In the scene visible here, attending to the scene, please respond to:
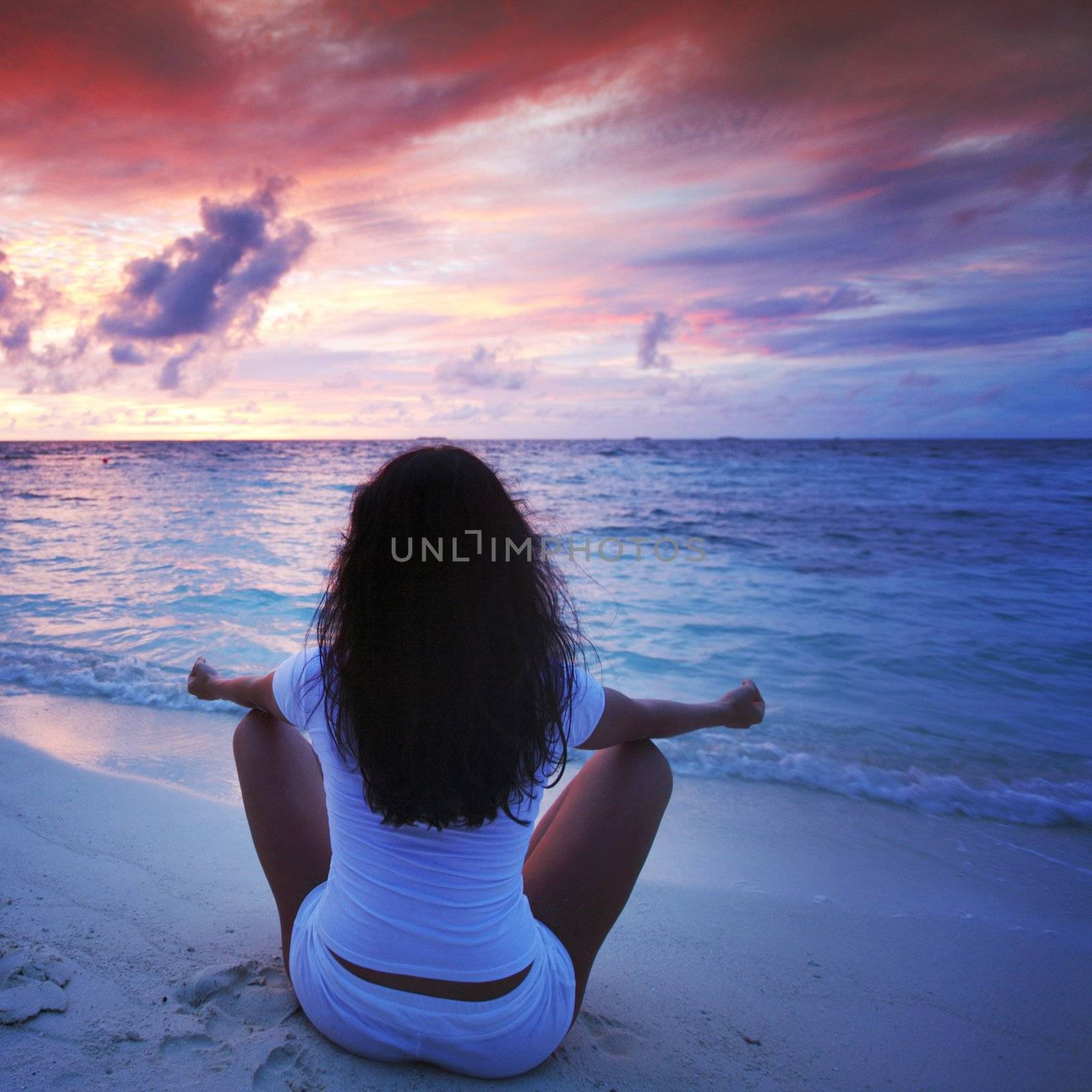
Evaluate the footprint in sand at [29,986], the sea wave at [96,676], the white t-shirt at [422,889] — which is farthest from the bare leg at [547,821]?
the sea wave at [96,676]

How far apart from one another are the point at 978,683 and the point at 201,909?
21.4 feet

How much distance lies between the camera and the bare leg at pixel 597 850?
172 centimetres

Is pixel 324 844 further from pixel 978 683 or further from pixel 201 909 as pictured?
pixel 978 683

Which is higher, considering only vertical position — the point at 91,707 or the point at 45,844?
the point at 45,844

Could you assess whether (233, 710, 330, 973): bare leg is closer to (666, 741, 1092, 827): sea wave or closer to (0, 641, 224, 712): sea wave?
(666, 741, 1092, 827): sea wave

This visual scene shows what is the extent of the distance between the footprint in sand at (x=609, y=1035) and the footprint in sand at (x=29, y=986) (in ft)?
4.57

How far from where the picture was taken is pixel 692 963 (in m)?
2.36

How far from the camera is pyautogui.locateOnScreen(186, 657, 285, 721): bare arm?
5.60 ft

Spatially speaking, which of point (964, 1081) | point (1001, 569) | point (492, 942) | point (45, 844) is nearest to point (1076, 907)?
point (964, 1081)

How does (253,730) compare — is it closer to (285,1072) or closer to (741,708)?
(285,1072)

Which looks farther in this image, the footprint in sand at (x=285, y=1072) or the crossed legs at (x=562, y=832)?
the crossed legs at (x=562, y=832)

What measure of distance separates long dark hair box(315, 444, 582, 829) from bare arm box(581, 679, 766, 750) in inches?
8.2

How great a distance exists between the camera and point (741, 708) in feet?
6.15

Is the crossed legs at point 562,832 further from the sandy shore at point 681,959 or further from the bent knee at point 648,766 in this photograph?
the sandy shore at point 681,959
